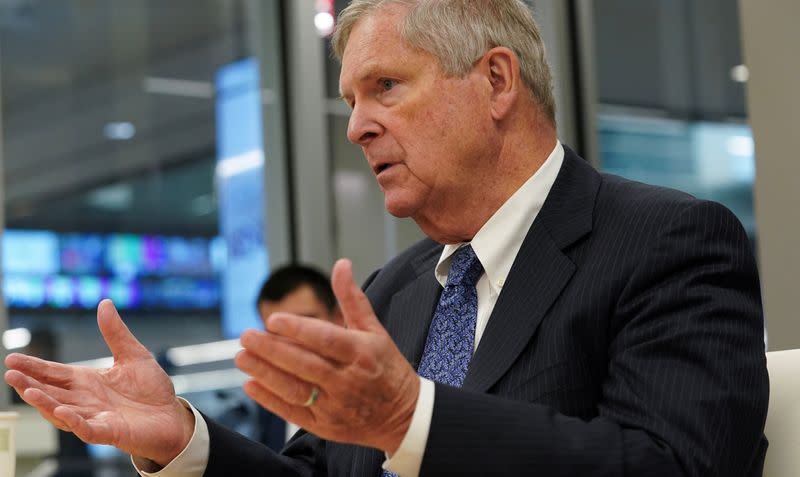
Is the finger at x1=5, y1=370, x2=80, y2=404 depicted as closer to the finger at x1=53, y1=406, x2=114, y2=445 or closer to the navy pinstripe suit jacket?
the finger at x1=53, y1=406, x2=114, y2=445

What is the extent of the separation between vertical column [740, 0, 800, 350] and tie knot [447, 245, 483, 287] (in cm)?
160

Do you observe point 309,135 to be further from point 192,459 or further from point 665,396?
point 665,396

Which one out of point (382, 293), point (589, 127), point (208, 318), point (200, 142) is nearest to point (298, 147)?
point (200, 142)

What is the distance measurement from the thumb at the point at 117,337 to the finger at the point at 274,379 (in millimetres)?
458

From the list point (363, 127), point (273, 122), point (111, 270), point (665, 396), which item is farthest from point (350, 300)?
point (273, 122)

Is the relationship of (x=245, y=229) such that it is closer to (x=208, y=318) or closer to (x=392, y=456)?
(x=208, y=318)

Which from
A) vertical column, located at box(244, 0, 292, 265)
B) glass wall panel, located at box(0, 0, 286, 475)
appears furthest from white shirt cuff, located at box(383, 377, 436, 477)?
vertical column, located at box(244, 0, 292, 265)

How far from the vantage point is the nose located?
1.73 m

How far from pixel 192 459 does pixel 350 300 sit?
54cm

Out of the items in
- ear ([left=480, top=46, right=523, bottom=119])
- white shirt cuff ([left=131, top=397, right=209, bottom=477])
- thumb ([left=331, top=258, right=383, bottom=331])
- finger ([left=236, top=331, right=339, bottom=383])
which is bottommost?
white shirt cuff ([left=131, top=397, right=209, bottom=477])

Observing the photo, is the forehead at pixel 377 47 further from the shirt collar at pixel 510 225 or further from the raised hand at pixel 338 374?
the raised hand at pixel 338 374

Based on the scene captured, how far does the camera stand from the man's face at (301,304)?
4113mm

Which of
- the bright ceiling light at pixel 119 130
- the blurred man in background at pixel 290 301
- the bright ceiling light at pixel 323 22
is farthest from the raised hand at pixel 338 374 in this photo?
the bright ceiling light at pixel 323 22

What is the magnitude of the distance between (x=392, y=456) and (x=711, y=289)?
46 centimetres
